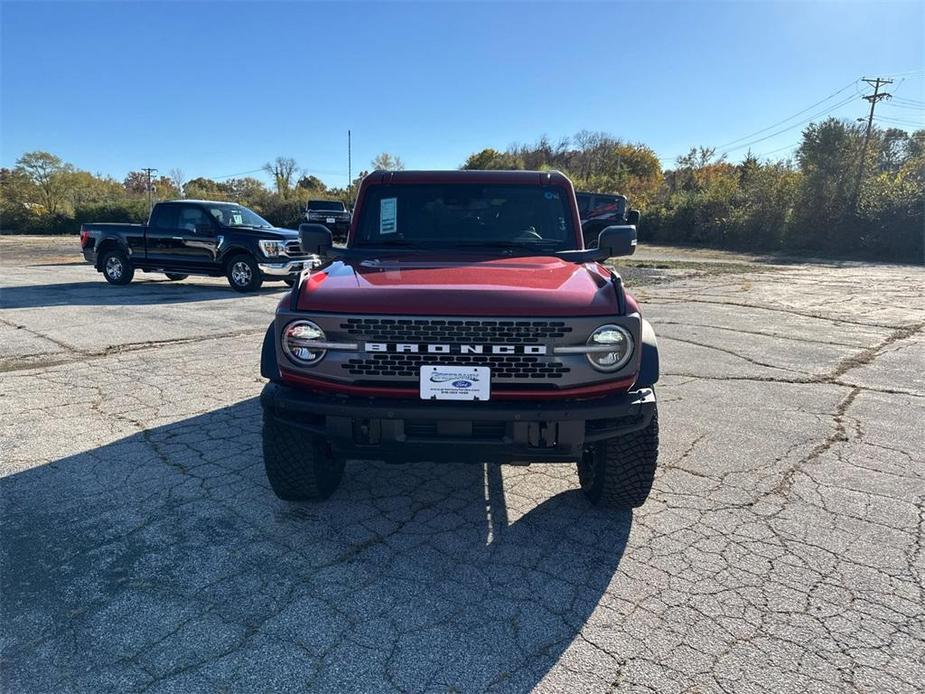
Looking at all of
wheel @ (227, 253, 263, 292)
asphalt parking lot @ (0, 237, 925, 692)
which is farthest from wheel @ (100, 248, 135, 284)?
asphalt parking lot @ (0, 237, 925, 692)

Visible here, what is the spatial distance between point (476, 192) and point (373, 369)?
1905mm

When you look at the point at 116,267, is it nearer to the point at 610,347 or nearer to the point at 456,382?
the point at 456,382

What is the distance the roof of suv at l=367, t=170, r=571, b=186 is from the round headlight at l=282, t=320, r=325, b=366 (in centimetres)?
180

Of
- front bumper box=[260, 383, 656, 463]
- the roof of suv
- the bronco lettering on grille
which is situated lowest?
front bumper box=[260, 383, 656, 463]

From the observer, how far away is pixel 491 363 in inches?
105

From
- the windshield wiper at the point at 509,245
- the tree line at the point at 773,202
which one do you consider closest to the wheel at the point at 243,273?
the windshield wiper at the point at 509,245

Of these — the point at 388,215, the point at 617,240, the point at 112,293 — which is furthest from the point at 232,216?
the point at 617,240

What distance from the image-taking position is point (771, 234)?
87.5 feet

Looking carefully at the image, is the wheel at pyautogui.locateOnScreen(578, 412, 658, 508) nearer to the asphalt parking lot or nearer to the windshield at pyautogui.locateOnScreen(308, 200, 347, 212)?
the asphalt parking lot

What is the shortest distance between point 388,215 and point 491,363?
188 cm

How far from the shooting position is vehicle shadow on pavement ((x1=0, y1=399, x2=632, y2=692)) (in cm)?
215

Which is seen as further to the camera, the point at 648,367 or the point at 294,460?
the point at 294,460

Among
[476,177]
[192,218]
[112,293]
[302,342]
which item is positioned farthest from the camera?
[192,218]

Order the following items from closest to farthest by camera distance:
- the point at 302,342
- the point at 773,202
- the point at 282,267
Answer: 1. the point at 302,342
2. the point at 282,267
3. the point at 773,202
